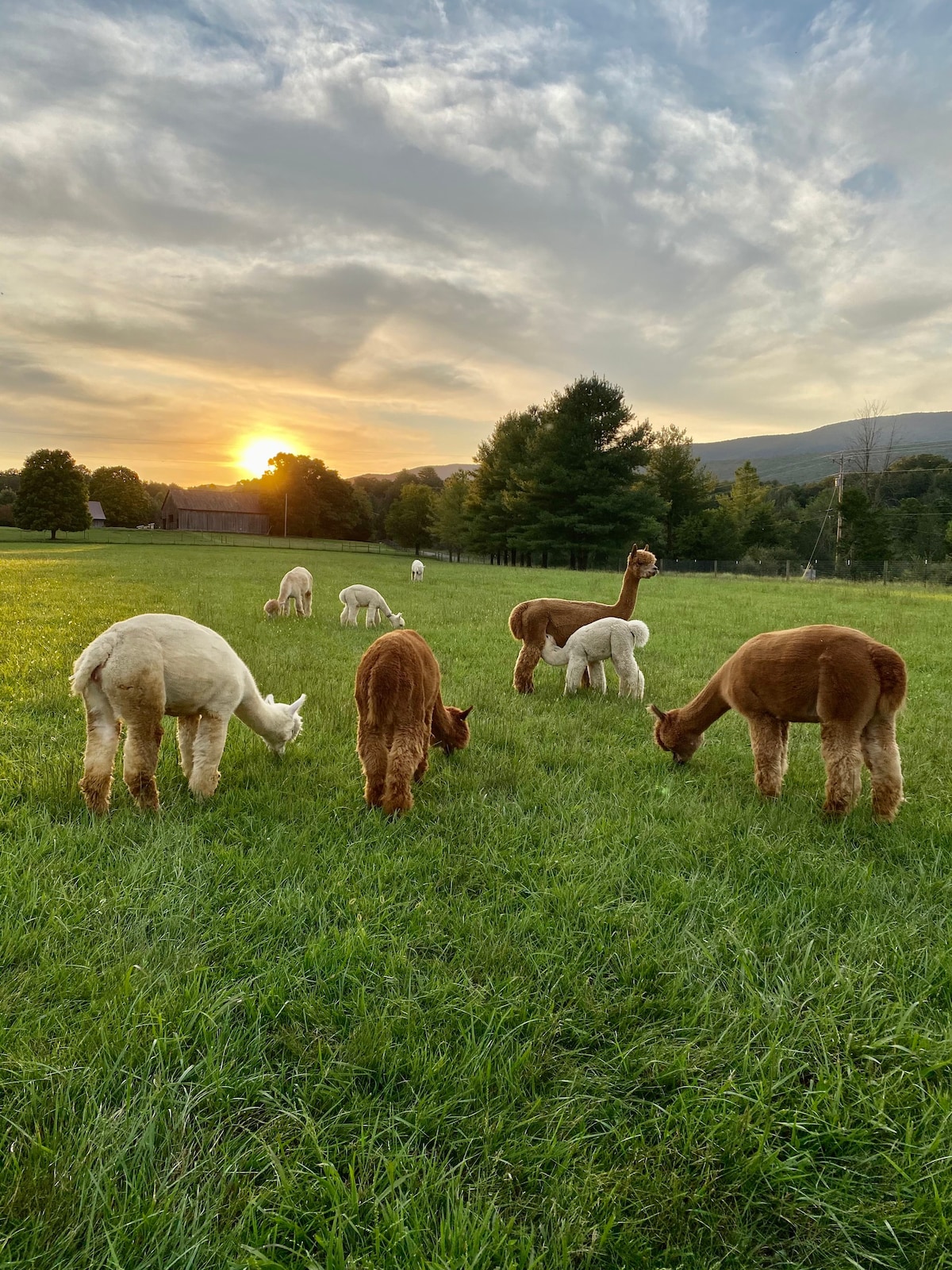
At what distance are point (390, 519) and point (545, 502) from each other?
115 feet

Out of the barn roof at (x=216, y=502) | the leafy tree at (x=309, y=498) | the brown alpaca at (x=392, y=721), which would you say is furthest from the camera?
the barn roof at (x=216, y=502)

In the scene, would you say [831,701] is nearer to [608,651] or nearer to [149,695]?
[608,651]

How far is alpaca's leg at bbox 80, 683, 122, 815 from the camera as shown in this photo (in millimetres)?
3744

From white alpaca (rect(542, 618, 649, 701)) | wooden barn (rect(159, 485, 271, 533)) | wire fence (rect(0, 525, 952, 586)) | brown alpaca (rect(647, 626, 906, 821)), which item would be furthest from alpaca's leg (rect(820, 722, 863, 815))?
wooden barn (rect(159, 485, 271, 533))

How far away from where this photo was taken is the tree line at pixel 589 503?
48.5 meters

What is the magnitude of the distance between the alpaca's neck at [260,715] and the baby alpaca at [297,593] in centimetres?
974

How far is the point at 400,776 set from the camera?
13.3 ft

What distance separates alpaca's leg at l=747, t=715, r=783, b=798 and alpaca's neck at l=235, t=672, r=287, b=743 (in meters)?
3.87

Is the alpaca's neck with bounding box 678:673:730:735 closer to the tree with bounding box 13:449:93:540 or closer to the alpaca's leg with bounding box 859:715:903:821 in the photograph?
the alpaca's leg with bounding box 859:715:903:821

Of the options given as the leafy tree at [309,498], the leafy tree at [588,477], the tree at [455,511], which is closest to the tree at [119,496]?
the leafy tree at [309,498]

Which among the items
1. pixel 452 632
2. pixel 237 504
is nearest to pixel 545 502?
pixel 452 632

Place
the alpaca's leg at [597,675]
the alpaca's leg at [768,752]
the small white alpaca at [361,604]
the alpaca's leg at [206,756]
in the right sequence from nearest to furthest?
the alpaca's leg at [206,756], the alpaca's leg at [768,752], the alpaca's leg at [597,675], the small white alpaca at [361,604]

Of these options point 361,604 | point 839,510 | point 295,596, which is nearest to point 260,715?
point 361,604

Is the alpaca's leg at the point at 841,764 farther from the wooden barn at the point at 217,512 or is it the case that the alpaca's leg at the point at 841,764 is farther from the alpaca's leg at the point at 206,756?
the wooden barn at the point at 217,512
